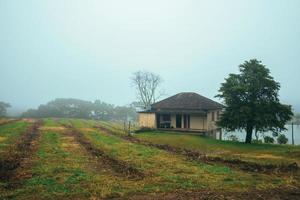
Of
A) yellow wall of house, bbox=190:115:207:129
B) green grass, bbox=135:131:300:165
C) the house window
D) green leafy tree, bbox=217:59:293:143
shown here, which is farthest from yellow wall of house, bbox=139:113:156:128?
green leafy tree, bbox=217:59:293:143

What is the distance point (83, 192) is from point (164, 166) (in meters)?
7.62

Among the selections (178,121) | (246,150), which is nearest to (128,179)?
(246,150)

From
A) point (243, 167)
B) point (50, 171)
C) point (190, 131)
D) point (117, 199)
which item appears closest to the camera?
point (117, 199)

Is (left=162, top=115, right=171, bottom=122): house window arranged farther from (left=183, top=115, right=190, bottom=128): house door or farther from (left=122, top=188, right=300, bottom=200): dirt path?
(left=122, top=188, right=300, bottom=200): dirt path

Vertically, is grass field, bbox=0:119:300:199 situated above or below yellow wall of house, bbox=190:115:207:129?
below

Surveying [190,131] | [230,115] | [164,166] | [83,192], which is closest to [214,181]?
[164,166]

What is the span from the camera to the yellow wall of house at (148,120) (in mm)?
53844

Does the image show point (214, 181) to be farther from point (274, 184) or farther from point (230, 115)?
point (230, 115)

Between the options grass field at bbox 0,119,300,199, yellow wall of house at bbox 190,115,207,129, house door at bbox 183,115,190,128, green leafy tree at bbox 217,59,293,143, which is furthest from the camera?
house door at bbox 183,115,190,128

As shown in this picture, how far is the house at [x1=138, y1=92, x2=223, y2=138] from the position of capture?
5069cm

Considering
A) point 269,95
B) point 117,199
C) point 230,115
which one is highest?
point 269,95

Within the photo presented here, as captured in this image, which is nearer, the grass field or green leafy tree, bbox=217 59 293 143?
the grass field

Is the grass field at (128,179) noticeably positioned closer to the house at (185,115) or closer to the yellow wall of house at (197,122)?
the yellow wall of house at (197,122)

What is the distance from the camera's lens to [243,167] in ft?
70.1
